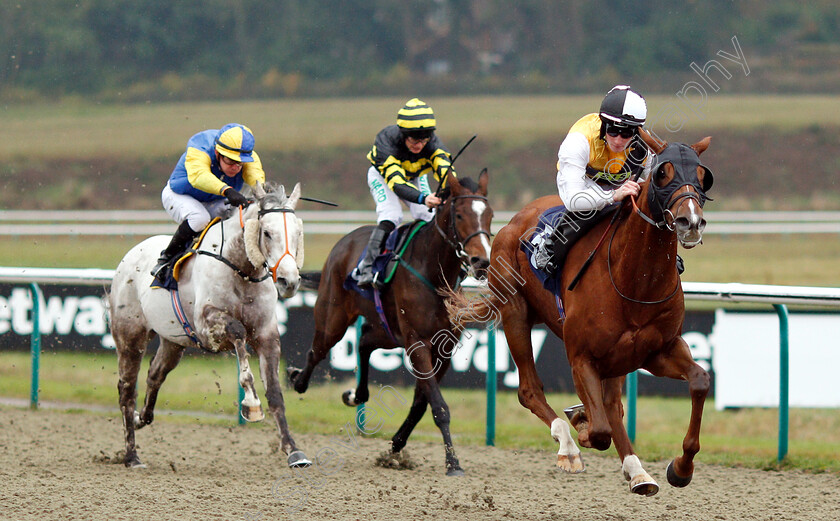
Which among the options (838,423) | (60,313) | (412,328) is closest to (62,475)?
(412,328)

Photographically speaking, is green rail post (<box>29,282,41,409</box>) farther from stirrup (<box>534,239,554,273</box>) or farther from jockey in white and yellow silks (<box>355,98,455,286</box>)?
stirrup (<box>534,239,554,273</box>)

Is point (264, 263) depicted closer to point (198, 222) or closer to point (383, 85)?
point (198, 222)

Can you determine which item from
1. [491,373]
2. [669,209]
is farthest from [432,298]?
[669,209]

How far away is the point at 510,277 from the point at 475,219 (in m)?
0.70

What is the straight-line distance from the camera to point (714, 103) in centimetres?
2553

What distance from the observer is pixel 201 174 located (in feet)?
19.9

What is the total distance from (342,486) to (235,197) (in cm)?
166

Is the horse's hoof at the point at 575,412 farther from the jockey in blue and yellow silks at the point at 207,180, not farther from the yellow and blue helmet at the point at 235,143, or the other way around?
the yellow and blue helmet at the point at 235,143

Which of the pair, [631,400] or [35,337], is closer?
[631,400]

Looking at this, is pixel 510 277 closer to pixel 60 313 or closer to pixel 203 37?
pixel 60 313

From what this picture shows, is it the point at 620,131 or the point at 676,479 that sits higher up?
the point at 620,131

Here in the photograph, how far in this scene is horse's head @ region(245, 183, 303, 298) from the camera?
5.39m

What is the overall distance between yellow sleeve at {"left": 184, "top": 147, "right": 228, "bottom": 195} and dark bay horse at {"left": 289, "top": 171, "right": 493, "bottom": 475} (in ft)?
4.07

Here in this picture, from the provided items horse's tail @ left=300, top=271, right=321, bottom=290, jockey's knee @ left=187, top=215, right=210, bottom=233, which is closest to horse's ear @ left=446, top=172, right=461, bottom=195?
jockey's knee @ left=187, top=215, right=210, bottom=233
